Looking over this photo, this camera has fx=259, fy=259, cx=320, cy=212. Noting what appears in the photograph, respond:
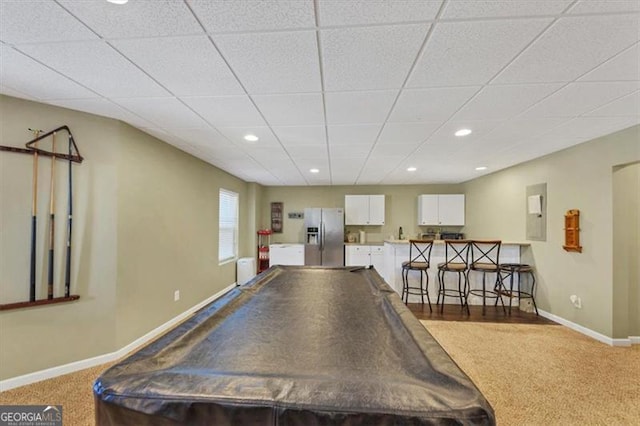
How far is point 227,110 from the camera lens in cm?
215

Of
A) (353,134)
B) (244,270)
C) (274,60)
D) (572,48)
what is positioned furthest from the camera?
(244,270)

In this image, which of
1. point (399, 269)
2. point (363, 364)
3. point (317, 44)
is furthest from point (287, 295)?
point (399, 269)

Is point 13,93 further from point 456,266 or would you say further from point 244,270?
point 456,266

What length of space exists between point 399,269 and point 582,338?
2128mm

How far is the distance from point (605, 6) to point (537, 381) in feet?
8.36

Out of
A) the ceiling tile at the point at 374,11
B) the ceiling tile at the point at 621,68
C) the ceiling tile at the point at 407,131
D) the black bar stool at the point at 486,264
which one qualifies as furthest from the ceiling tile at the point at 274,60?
the black bar stool at the point at 486,264

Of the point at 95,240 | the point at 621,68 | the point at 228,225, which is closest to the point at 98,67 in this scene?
the point at 95,240

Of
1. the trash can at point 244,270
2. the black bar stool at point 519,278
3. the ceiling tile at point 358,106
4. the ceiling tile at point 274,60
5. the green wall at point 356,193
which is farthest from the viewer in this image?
the green wall at point 356,193

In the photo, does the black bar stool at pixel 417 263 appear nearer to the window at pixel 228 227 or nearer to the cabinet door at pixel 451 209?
the cabinet door at pixel 451 209

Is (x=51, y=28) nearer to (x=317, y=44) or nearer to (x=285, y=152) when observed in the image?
(x=317, y=44)

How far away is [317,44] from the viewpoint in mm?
1353

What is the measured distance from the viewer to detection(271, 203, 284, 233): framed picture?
6449 millimetres

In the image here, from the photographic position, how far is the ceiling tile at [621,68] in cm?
143

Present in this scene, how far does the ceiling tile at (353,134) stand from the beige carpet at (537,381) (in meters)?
2.36
